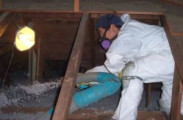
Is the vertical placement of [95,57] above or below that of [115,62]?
below

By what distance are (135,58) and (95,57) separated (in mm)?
2159

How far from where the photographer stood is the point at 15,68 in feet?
18.8

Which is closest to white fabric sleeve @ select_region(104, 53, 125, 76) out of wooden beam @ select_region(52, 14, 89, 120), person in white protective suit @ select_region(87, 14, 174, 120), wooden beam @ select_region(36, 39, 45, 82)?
person in white protective suit @ select_region(87, 14, 174, 120)

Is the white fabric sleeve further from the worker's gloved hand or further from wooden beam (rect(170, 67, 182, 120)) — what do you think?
wooden beam (rect(170, 67, 182, 120))

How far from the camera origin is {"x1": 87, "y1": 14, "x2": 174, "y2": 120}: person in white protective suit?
8.45 ft

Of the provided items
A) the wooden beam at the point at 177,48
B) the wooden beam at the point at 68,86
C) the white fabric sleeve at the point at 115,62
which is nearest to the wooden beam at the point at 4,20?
the wooden beam at the point at 68,86

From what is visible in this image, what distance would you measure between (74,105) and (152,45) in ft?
→ 3.10

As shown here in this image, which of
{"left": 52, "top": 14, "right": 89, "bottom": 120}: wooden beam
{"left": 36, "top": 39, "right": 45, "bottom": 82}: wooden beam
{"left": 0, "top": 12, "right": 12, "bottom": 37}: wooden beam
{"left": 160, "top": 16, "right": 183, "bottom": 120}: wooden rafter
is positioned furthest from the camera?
{"left": 36, "top": 39, "right": 45, "bottom": 82}: wooden beam

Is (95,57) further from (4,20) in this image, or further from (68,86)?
(68,86)

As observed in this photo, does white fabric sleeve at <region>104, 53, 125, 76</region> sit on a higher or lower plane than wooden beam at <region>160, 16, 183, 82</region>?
lower

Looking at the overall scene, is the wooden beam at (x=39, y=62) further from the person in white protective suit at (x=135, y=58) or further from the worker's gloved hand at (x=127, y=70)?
the worker's gloved hand at (x=127, y=70)

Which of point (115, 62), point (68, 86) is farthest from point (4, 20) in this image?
point (68, 86)

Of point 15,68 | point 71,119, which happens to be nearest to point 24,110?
point 71,119

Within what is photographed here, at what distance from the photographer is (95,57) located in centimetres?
485
